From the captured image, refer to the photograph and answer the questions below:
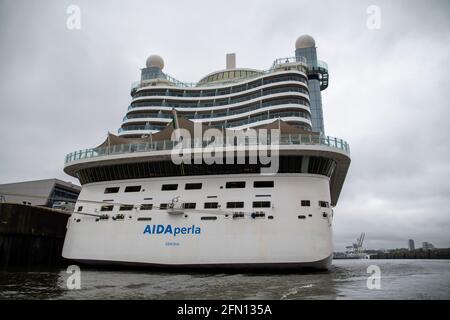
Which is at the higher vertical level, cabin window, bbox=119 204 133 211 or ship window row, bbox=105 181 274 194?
ship window row, bbox=105 181 274 194

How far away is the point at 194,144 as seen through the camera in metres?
24.4

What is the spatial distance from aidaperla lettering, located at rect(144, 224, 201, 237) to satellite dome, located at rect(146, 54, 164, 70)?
4184 centimetres

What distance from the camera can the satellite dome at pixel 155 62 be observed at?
2286 inches

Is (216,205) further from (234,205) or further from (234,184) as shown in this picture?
(234,184)

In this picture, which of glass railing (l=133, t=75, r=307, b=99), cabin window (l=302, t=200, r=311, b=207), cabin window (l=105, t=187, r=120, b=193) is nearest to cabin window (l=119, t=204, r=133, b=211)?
cabin window (l=105, t=187, r=120, b=193)

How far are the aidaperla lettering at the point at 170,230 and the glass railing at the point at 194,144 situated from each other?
605 centimetres

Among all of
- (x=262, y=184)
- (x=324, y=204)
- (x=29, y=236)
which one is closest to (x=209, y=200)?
(x=262, y=184)

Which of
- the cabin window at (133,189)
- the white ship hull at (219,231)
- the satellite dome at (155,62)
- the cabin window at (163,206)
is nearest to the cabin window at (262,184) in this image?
the white ship hull at (219,231)

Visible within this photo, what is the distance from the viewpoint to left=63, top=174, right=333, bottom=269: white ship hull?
2095 centimetres

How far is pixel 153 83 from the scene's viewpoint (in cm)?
4988

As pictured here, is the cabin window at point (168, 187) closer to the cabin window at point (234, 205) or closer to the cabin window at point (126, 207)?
the cabin window at point (126, 207)

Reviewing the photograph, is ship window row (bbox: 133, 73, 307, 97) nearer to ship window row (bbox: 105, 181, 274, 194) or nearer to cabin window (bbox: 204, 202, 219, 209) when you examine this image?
ship window row (bbox: 105, 181, 274, 194)
